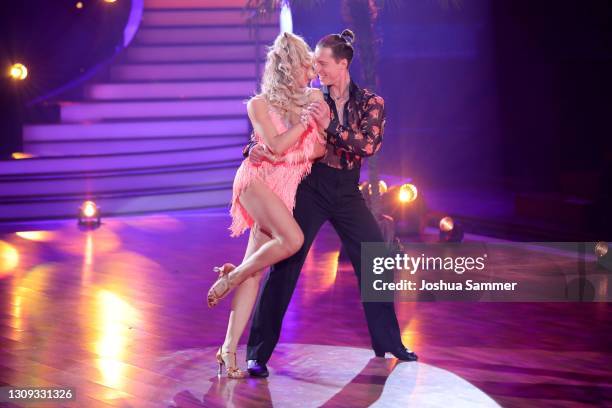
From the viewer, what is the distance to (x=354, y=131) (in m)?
4.88

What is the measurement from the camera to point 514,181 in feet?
39.9

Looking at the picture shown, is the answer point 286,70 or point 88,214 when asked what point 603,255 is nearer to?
point 286,70

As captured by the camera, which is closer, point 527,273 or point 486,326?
point 486,326

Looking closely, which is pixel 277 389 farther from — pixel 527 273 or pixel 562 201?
pixel 562 201

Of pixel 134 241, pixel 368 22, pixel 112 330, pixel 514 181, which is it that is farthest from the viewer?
pixel 514 181

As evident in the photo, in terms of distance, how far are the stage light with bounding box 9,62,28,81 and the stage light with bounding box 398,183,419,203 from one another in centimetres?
479

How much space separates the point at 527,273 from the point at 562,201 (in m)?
2.11

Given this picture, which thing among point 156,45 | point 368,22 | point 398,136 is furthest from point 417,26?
point 368,22

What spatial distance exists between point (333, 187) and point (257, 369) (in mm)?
975

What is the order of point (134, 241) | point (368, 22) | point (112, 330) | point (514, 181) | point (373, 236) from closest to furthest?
1. point (373, 236)
2. point (112, 330)
3. point (368, 22)
4. point (134, 241)
5. point (514, 181)

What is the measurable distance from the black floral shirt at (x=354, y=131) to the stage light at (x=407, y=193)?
4.35 metres

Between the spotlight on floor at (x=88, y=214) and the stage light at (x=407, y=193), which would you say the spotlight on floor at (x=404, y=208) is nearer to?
the stage light at (x=407, y=193)

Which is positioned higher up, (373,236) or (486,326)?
(373,236)

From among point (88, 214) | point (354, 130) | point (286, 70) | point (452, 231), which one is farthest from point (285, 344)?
point (88, 214)
